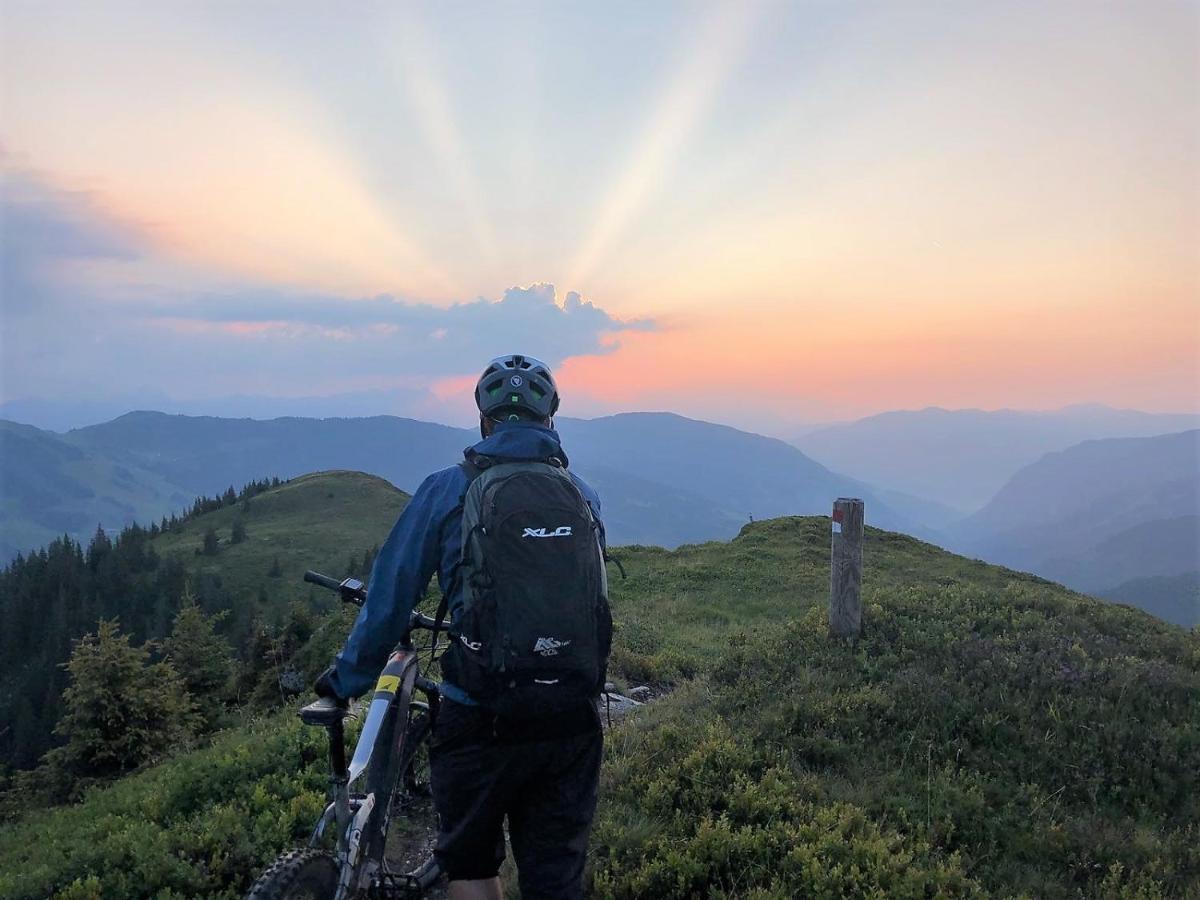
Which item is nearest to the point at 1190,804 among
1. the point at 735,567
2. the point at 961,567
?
the point at 735,567

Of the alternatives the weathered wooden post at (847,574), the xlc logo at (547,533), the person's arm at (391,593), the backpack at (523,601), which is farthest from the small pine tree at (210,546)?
the xlc logo at (547,533)

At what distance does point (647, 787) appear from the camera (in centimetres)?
630

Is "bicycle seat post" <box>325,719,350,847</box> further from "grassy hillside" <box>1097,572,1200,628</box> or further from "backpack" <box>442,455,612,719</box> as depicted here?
"grassy hillside" <box>1097,572,1200,628</box>

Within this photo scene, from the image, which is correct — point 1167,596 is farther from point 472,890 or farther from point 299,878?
point 299,878

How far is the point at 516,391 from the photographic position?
3.76 metres

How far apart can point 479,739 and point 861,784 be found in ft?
15.3

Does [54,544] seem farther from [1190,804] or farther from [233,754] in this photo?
[1190,804]

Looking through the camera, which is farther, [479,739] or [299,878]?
[479,739]

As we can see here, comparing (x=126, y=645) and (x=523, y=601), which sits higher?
(x=523, y=601)

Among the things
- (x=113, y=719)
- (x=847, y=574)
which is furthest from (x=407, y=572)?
(x=113, y=719)

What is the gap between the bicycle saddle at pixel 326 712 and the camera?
323 cm

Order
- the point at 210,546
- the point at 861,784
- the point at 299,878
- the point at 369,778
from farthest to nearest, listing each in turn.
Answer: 1. the point at 210,546
2. the point at 861,784
3. the point at 369,778
4. the point at 299,878

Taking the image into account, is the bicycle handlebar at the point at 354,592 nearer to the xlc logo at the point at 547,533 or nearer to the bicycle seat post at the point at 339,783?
the bicycle seat post at the point at 339,783

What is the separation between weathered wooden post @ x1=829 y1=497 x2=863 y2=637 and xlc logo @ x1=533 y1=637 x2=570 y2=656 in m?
7.17
